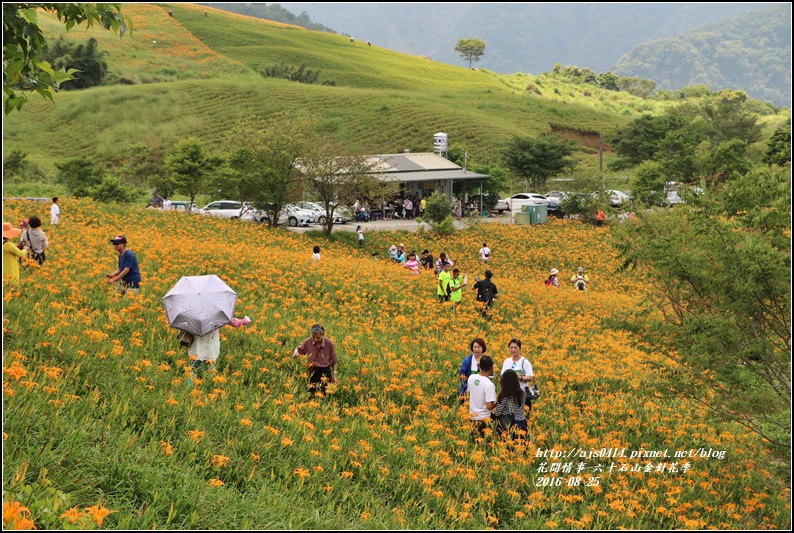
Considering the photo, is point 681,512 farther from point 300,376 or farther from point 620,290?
point 620,290

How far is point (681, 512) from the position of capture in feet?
23.6

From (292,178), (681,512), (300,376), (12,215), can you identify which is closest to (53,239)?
(12,215)

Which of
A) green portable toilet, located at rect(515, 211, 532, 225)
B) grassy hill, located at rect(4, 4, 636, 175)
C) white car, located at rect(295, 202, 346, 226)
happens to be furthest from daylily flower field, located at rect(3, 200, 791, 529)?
grassy hill, located at rect(4, 4, 636, 175)

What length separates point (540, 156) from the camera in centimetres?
4916

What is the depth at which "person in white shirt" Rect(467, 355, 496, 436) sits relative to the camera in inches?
319

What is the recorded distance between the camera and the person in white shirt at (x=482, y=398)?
809cm

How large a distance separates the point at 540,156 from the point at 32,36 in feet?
154

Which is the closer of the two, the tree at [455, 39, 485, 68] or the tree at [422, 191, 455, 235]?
the tree at [422, 191, 455, 235]

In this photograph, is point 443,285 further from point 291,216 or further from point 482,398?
point 291,216

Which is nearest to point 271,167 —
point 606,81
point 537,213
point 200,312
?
point 537,213

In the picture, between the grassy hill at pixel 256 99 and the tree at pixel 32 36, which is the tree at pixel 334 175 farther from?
the tree at pixel 32 36

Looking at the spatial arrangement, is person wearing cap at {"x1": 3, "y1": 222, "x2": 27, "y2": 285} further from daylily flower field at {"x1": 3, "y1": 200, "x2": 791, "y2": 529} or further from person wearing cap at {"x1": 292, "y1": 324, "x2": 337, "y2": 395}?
person wearing cap at {"x1": 292, "y1": 324, "x2": 337, "y2": 395}

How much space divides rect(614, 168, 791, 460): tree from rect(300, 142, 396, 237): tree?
2176 centimetres

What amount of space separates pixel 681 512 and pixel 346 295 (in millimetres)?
8770
